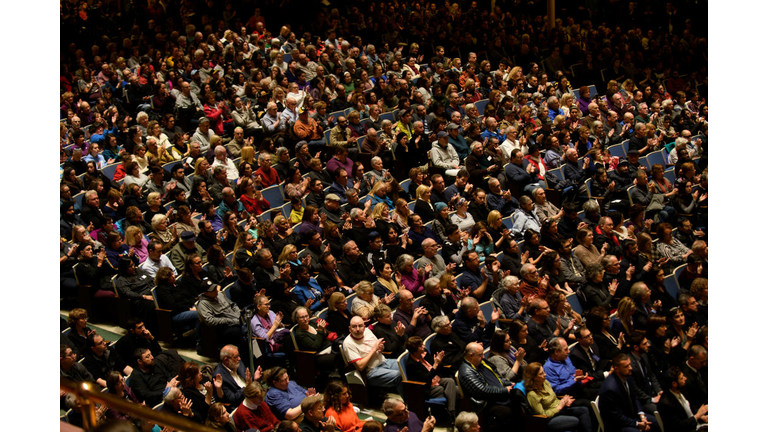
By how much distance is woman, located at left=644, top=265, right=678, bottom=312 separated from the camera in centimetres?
545

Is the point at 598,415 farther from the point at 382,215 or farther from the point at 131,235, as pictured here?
the point at 131,235

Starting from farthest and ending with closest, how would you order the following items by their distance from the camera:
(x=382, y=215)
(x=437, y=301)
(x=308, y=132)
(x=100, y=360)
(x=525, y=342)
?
(x=308, y=132)
(x=382, y=215)
(x=437, y=301)
(x=525, y=342)
(x=100, y=360)

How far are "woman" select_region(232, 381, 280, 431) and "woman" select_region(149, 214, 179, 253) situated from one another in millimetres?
2170

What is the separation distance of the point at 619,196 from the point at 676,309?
7.88 ft

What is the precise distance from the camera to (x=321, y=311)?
5066 millimetres

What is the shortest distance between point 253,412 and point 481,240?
8.54 feet

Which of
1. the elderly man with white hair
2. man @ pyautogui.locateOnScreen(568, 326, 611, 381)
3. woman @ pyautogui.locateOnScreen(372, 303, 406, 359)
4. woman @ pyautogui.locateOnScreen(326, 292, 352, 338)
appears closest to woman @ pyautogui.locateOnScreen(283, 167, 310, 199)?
the elderly man with white hair

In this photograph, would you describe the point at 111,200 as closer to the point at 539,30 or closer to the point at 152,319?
the point at 152,319

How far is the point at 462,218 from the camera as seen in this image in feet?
21.1

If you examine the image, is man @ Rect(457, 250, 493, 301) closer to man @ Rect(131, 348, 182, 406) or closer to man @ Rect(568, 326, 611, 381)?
man @ Rect(568, 326, 611, 381)

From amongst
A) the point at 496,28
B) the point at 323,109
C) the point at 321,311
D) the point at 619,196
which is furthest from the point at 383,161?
the point at 496,28

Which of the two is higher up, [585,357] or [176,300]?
[176,300]

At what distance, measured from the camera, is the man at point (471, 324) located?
188 inches

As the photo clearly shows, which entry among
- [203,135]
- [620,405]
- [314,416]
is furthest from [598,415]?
[203,135]
